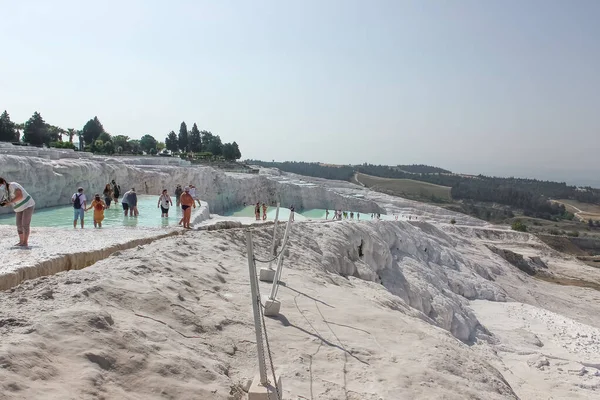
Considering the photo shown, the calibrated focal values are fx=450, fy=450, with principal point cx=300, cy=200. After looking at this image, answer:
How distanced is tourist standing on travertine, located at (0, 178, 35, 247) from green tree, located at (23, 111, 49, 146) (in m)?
39.4

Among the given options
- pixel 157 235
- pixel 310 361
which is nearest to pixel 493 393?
pixel 310 361

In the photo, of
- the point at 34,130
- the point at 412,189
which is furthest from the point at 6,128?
the point at 412,189

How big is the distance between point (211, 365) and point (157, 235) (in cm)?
622

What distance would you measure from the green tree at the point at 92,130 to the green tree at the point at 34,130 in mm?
10354

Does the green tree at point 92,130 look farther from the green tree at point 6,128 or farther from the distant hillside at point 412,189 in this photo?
the distant hillside at point 412,189

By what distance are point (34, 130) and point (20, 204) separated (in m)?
40.1

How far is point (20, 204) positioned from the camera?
825 centimetres

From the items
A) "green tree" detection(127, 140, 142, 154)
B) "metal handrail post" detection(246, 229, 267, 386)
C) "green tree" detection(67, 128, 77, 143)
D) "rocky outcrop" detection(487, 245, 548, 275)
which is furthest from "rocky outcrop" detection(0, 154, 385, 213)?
"green tree" detection(67, 128, 77, 143)

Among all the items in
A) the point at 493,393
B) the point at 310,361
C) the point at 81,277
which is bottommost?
the point at 493,393

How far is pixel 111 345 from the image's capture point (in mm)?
4430

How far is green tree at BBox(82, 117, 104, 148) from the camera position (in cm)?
5321

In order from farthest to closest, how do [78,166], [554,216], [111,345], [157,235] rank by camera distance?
[554,216]
[78,166]
[157,235]
[111,345]

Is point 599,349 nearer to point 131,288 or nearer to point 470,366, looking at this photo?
point 470,366

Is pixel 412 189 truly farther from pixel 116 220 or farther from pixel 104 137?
pixel 116 220
